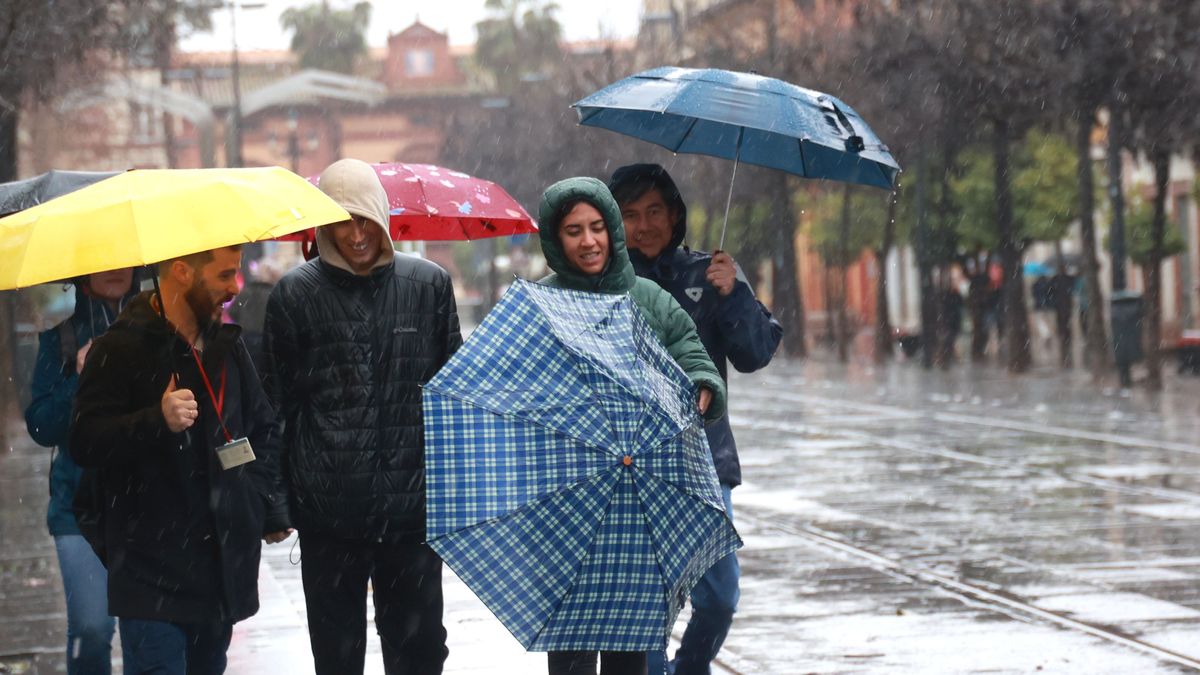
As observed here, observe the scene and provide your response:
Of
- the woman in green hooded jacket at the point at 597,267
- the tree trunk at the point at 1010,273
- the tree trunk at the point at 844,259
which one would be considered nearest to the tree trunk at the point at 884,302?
the tree trunk at the point at 844,259

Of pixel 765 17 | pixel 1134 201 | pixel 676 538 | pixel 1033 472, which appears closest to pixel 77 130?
pixel 765 17

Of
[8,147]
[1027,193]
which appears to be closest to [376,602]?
[8,147]

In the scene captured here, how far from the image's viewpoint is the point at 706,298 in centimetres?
616

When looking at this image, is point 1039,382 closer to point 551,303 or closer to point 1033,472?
point 1033,472

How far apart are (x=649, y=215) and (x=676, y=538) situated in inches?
63.1

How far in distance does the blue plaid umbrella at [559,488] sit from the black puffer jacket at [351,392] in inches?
31.8

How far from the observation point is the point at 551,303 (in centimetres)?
486

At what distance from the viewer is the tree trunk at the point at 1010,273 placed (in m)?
31.0

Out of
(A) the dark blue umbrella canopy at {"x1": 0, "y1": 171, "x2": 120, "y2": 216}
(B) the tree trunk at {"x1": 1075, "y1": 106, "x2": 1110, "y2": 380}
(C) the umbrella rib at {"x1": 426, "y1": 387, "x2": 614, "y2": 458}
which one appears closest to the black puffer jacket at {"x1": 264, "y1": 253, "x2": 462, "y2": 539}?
(C) the umbrella rib at {"x1": 426, "y1": 387, "x2": 614, "y2": 458}

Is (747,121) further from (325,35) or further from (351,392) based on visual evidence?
(325,35)

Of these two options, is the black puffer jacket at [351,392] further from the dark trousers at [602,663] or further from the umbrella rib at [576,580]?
the umbrella rib at [576,580]

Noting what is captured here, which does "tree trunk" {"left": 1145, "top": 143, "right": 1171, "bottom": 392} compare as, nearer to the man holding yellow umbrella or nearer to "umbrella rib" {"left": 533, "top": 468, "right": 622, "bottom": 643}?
the man holding yellow umbrella

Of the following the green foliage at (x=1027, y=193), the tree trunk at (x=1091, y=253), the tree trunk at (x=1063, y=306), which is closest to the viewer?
the tree trunk at (x=1091, y=253)

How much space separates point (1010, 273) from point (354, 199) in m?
Result: 27.1
